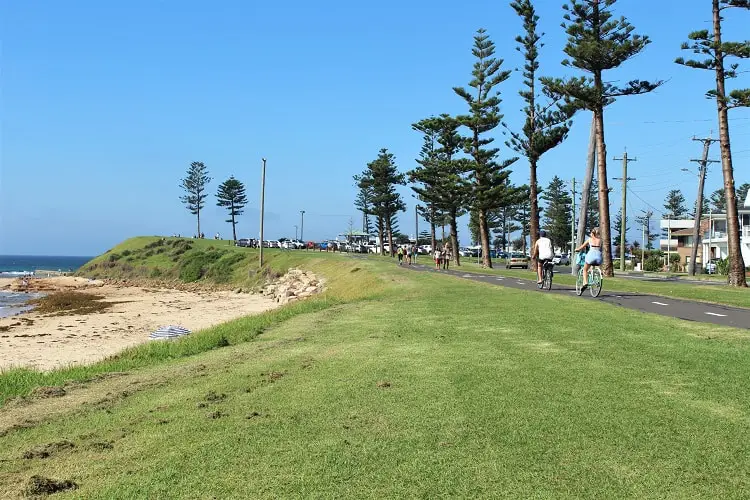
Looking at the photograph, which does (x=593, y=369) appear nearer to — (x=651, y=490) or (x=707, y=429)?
(x=707, y=429)

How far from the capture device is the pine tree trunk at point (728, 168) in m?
26.2

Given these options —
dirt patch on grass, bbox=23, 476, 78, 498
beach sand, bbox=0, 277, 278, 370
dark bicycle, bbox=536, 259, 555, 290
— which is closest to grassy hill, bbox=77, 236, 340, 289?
beach sand, bbox=0, 277, 278, 370

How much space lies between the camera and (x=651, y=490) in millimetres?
3967

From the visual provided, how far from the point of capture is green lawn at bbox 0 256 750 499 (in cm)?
420

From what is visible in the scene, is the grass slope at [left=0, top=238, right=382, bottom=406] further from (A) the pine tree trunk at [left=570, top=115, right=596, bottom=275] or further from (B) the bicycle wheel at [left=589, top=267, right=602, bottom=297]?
(A) the pine tree trunk at [left=570, top=115, right=596, bottom=275]

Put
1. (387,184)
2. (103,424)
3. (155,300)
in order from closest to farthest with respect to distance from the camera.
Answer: (103,424) → (155,300) → (387,184)

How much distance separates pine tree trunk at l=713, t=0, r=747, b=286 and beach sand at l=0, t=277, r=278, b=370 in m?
21.3

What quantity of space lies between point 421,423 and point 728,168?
25.7m

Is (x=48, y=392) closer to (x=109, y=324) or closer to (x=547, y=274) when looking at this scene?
(x=547, y=274)

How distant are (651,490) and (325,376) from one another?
4250 millimetres

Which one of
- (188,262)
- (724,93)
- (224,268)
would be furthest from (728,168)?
(188,262)

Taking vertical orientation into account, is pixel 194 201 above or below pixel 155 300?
above

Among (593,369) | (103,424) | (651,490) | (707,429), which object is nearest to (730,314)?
(593,369)

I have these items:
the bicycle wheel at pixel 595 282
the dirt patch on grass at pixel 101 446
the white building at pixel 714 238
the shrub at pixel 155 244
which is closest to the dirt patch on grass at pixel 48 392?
the dirt patch on grass at pixel 101 446
